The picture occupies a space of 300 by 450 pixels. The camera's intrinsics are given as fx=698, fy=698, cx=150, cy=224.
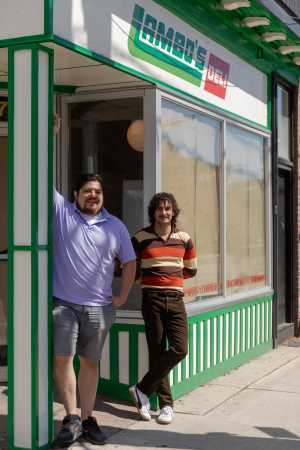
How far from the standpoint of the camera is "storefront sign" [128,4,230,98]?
5.78 meters

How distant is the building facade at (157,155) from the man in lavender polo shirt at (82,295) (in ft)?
0.40

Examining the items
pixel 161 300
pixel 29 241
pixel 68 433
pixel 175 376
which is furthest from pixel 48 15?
pixel 175 376

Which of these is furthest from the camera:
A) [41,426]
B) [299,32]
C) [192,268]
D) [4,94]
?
[299,32]

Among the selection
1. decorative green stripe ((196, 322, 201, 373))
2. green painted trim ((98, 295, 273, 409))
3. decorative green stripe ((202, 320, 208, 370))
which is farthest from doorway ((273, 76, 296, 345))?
decorative green stripe ((196, 322, 201, 373))

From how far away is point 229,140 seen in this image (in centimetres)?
762

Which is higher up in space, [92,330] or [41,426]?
[92,330]

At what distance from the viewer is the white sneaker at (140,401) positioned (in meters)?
5.50

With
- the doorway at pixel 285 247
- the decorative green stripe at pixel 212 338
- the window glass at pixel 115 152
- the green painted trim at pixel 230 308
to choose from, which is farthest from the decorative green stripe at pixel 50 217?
the doorway at pixel 285 247

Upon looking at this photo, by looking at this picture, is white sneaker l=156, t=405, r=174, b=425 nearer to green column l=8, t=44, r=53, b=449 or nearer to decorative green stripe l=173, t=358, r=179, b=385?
decorative green stripe l=173, t=358, r=179, b=385

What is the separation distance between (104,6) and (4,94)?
4.95ft

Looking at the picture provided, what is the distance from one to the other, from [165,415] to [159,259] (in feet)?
4.01

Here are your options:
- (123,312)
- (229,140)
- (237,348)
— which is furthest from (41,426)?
(229,140)

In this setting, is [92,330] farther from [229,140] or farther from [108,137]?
[229,140]

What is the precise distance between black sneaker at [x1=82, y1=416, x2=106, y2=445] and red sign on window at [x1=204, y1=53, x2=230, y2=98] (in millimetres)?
3554
